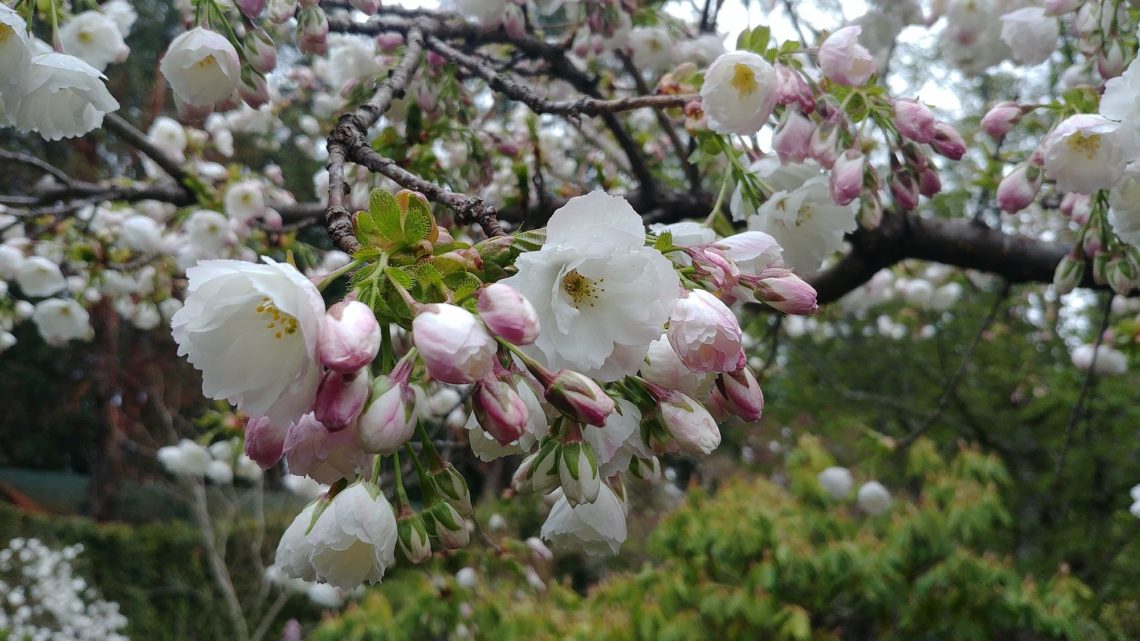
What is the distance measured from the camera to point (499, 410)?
0.57 meters

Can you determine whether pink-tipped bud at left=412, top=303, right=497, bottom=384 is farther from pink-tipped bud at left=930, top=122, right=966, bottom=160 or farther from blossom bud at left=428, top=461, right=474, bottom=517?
pink-tipped bud at left=930, top=122, right=966, bottom=160

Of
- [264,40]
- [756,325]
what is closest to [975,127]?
[756,325]

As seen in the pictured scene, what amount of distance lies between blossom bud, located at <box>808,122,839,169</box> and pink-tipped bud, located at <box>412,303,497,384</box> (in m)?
0.70

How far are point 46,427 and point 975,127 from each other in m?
14.8

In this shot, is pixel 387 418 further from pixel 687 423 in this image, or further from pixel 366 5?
pixel 366 5


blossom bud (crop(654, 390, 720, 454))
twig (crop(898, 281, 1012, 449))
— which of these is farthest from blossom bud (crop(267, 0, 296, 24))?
twig (crop(898, 281, 1012, 449))

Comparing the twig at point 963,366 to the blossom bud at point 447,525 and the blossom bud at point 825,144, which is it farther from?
the blossom bud at point 447,525

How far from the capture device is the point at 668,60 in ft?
7.09

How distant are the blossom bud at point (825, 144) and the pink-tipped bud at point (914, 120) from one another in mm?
113

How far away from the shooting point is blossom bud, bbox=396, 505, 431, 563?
70 centimetres

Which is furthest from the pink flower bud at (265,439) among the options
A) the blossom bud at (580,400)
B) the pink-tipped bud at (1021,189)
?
the pink-tipped bud at (1021,189)

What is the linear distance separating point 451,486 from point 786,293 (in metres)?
0.38

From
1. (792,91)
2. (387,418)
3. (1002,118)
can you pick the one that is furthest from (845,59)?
(387,418)

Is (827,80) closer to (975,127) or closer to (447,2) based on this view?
(447,2)
